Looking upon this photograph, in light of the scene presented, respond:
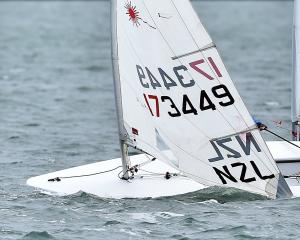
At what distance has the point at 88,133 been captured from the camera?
3619 cm

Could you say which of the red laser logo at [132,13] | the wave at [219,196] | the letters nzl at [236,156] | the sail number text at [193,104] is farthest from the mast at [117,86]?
the letters nzl at [236,156]

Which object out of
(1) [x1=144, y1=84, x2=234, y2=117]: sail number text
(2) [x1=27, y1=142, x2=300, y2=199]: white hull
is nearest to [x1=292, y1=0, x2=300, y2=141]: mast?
(2) [x1=27, y1=142, x2=300, y2=199]: white hull

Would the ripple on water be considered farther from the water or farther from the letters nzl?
the letters nzl

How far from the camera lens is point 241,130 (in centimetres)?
2320

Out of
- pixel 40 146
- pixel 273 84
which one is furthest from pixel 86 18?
pixel 40 146

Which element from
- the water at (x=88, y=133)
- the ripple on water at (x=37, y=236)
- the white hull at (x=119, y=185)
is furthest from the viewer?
the white hull at (x=119, y=185)

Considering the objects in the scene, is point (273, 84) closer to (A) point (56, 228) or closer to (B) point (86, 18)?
(A) point (56, 228)

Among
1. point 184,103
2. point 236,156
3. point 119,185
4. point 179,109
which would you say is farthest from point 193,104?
point 119,185

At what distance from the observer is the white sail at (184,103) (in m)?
22.9

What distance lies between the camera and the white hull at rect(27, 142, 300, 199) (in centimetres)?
2403

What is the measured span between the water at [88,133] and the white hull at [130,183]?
206 mm

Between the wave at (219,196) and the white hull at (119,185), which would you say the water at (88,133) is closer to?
the wave at (219,196)

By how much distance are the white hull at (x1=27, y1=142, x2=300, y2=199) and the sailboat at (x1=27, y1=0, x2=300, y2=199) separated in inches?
1.4

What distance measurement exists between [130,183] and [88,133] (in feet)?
39.6
